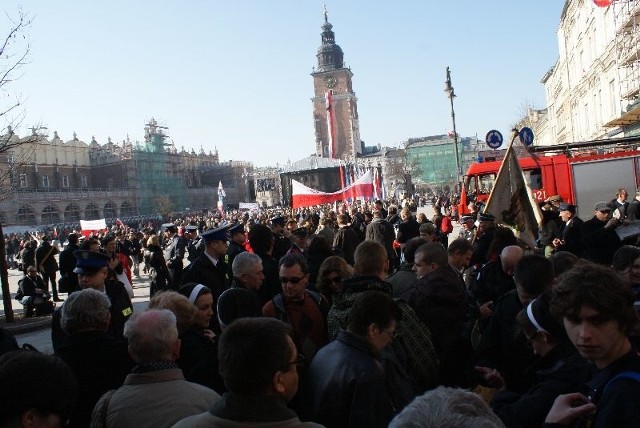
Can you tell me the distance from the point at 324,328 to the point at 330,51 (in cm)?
12987

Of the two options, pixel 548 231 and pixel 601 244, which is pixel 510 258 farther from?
pixel 548 231

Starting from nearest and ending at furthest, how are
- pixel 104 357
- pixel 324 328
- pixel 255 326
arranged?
pixel 255 326 → pixel 104 357 → pixel 324 328

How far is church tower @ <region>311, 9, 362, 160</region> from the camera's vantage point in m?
127

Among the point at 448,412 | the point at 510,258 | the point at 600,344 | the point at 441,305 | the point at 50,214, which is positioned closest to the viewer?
the point at 448,412

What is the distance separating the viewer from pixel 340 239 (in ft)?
34.1

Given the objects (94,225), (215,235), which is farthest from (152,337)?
(94,225)

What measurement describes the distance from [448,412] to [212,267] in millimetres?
5472

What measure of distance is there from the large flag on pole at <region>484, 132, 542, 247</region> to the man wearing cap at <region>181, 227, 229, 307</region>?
4193 millimetres

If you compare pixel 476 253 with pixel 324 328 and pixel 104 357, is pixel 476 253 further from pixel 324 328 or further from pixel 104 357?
pixel 104 357

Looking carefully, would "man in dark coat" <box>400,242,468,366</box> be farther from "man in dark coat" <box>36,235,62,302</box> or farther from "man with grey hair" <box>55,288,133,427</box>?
"man in dark coat" <box>36,235,62,302</box>

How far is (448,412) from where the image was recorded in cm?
156

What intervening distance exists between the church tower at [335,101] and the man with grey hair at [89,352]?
122100mm

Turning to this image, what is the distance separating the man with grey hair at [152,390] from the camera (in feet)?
9.46

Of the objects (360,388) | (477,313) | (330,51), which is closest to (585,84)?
(477,313)
